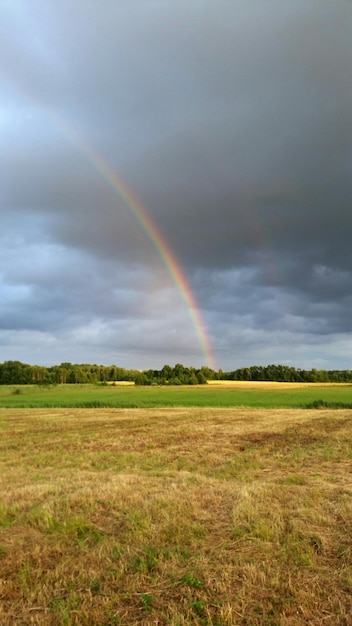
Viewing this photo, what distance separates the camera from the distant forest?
493ft

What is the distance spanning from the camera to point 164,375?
16312 centimetres

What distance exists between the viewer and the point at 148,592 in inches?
206

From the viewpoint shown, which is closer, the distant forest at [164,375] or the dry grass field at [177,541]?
the dry grass field at [177,541]

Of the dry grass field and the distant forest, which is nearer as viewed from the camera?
the dry grass field

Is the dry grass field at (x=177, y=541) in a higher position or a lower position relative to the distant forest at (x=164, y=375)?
lower

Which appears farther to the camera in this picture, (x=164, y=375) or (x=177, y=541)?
(x=164, y=375)

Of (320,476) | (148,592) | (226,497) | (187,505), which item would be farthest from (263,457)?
(148,592)

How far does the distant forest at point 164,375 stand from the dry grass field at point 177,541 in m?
133

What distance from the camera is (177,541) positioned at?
6781 millimetres

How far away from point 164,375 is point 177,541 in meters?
158

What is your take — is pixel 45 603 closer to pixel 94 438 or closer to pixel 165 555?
pixel 165 555

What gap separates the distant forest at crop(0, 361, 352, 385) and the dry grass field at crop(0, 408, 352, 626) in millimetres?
132935

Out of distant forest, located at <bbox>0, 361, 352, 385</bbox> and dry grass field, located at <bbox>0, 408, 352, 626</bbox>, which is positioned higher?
distant forest, located at <bbox>0, 361, 352, 385</bbox>

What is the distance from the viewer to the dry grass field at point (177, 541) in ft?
16.0
